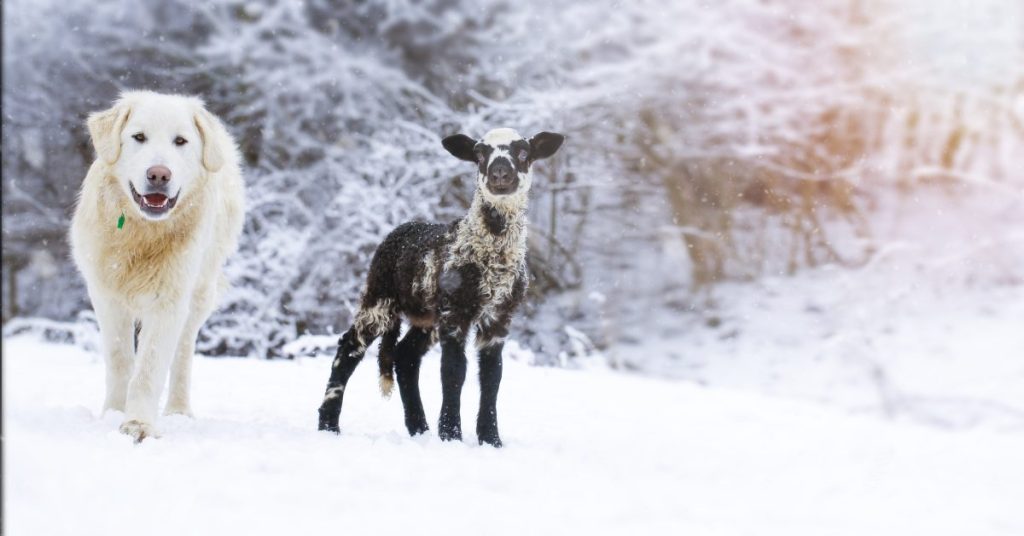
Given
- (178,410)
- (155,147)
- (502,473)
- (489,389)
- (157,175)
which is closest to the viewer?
(502,473)

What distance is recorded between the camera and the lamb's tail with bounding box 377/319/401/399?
198 inches

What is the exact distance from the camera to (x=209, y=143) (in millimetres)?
4656

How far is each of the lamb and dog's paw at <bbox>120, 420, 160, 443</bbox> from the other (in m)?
0.96

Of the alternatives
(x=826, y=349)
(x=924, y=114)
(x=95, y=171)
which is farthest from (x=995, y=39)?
(x=95, y=171)

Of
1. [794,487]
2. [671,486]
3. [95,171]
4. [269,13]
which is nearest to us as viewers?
Result: [671,486]

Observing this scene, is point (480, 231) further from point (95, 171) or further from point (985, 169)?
point (985, 169)

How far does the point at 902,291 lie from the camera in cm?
1152

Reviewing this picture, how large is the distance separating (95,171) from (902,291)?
9.76 metres

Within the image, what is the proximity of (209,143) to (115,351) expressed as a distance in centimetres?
116

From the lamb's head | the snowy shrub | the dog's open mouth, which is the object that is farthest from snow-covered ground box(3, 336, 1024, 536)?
the snowy shrub

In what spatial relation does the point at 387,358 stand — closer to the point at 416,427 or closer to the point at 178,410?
the point at 416,427

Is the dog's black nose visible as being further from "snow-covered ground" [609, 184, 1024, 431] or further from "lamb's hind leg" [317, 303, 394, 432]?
"snow-covered ground" [609, 184, 1024, 431]

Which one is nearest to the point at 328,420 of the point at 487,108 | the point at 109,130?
the point at 109,130

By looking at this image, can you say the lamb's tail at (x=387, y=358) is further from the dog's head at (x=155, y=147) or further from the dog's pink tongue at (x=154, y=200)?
the dog's pink tongue at (x=154, y=200)
